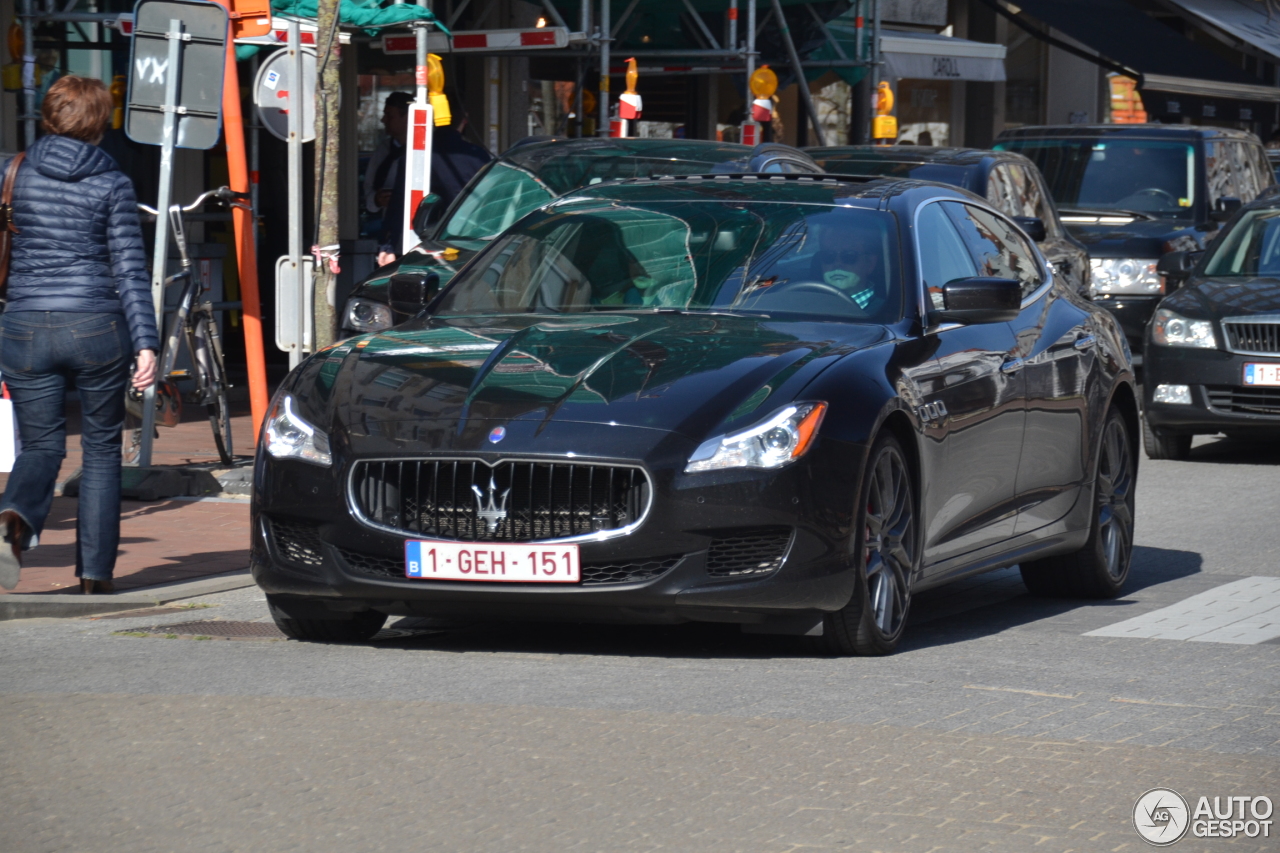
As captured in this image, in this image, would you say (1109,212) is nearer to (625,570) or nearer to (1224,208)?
(1224,208)

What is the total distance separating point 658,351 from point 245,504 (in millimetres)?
4525

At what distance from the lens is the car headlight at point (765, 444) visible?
20.6ft

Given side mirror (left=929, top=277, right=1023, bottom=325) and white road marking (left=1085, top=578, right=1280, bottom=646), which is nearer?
side mirror (left=929, top=277, right=1023, bottom=325)

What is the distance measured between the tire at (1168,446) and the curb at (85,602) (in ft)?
26.0

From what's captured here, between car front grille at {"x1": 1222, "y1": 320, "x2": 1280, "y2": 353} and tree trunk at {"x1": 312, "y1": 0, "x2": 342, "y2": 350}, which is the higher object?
tree trunk at {"x1": 312, "y1": 0, "x2": 342, "y2": 350}

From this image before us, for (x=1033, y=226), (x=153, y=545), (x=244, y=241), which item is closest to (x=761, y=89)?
(x=1033, y=226)

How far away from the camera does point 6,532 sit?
752 cm

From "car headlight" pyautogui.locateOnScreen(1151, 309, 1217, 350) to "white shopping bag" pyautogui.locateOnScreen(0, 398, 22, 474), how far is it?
8346 millimetres

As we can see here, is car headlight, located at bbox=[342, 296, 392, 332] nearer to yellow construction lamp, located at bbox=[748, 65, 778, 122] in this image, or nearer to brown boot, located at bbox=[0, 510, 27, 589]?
brown boot, located at bbox=[0, 510, 27, 589]

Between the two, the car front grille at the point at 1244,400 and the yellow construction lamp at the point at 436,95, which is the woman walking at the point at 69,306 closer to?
the yellow construction lamp at the point at 436,95

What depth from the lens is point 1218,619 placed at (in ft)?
26.1

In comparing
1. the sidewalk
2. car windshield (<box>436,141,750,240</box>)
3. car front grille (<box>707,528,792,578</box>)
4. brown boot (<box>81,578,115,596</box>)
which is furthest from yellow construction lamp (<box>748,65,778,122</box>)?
car front grille (<box>707,528,792,578</box>)

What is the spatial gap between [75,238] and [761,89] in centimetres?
1252

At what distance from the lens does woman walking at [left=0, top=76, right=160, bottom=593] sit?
7.54 m
